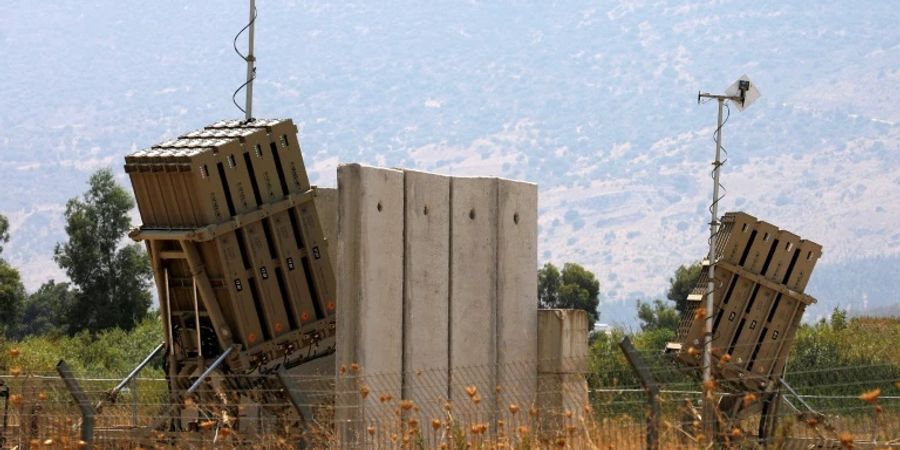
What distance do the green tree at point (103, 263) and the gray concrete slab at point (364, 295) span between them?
5586 cm

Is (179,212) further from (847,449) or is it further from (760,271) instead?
(847,449)

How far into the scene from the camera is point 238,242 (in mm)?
19406

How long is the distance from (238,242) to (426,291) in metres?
2.56

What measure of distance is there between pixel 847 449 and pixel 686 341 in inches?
435

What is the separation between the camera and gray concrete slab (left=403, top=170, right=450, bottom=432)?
17750 mm

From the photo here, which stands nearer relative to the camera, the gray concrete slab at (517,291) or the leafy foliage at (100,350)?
the gray concrete slab at (517,291)

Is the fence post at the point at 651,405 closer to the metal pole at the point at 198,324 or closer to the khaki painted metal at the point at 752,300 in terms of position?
the metal pole at the point at 198,324

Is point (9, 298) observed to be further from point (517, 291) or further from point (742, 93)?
point (517, 291)

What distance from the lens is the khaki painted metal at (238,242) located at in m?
19.1

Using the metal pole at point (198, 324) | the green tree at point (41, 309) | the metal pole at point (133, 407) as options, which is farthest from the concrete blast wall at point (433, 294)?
the green tree at point (41, 309)

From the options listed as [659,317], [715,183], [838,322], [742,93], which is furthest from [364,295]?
[659,317]

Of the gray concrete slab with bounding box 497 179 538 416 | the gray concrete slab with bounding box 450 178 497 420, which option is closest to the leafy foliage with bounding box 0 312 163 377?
the gray concrete slab with bounding box 497 179 538 416

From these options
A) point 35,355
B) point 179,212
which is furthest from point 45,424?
point 35,355

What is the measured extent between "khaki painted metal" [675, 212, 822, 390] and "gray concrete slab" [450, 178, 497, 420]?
4.24 m
